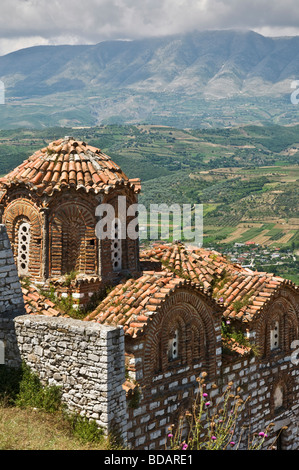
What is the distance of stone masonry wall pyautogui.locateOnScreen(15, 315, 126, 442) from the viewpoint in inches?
455

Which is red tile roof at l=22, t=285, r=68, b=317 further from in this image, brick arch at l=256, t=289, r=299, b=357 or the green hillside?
the green hillside

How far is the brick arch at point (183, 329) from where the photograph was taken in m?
14.6

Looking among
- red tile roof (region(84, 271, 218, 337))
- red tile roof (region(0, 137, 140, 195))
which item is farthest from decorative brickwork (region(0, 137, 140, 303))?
red tile roof (region(84, 271, 218, 337))

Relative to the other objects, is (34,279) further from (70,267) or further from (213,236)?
(213,236)

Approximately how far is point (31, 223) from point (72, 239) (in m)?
1.08

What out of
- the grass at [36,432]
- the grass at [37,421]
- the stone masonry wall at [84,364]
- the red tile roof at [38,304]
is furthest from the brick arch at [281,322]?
the grass at [36,432]

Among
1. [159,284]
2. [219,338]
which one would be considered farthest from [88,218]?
[219,338]

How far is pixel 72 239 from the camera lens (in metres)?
16.1

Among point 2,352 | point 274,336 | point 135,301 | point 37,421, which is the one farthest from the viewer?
point 274,336

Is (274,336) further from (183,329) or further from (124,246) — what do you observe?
(124,246)

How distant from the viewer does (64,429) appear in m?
11.7

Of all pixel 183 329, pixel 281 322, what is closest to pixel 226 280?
pixel 281 322

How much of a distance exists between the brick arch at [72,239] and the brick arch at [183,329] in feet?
7.38

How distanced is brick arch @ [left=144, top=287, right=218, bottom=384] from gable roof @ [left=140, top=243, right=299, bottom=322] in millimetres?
1178
